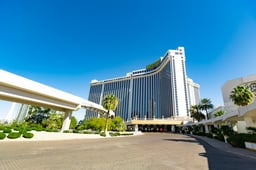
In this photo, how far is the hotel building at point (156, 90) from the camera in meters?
101

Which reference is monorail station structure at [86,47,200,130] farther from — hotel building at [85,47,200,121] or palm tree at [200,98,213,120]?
palm tree at [200,98,213,120]

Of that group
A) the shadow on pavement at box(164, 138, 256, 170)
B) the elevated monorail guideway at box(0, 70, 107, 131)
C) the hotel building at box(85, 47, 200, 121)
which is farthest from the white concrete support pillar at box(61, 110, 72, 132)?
the hotel building at box(85, 47, 200, 121)

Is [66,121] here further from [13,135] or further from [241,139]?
[241,139]

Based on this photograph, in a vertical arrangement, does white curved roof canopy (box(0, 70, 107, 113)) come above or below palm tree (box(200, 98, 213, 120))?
below

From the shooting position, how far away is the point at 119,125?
5053 centimetres

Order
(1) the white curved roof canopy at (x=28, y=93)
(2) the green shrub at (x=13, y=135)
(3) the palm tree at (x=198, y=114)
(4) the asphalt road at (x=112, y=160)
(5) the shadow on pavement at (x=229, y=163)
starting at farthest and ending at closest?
(3) the palm tree at (x=198, y=114), (1) the white curved roof canopy at (x=28, y=93), (2) the green shrub at (x=13, y=135), (5) the shadow on pavement at (x=229, y=163), (4) the asphalt road at (x=112, y=160)

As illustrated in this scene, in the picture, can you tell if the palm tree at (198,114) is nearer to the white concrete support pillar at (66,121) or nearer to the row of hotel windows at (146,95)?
the row of hotel windows at (146,95)

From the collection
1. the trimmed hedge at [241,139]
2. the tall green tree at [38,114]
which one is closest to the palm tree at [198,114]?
the trimmed hedge at [241,139]

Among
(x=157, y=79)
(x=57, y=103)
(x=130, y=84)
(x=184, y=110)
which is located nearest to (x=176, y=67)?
(x=157, y=79)

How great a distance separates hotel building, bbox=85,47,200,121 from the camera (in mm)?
100750

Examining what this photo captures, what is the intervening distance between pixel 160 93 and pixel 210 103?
63.6m

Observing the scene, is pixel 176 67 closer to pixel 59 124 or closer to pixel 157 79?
pixel 157 79

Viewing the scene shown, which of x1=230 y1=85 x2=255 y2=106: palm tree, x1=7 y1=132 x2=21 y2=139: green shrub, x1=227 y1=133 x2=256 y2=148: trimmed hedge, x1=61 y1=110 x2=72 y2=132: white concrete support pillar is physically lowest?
x1=7 y1=132 x2=21 y2=139: green shrub

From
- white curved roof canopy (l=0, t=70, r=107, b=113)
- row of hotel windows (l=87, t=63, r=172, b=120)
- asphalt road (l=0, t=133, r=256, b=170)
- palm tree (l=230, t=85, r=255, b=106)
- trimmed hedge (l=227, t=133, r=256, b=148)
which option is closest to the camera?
asphalt road (l=0, t=133, r=256, b=170)
